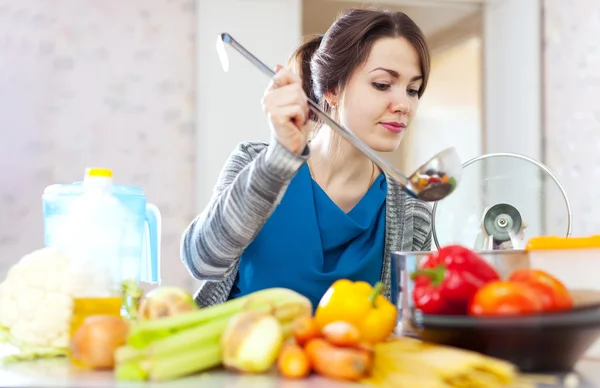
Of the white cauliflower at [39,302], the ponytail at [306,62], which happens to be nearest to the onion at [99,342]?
the white cauliflower at [39,302]

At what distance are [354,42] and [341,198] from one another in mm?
352

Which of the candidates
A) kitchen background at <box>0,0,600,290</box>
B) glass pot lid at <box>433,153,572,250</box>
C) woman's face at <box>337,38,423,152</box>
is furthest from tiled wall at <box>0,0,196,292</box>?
woman's face at <box>337,38,423,152</box>

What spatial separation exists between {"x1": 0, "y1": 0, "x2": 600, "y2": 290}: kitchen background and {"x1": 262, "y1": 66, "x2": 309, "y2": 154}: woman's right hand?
234 centimetres

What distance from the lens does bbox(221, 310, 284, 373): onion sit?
0.78m

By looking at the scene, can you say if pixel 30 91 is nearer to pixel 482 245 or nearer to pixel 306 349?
pixel 482 245

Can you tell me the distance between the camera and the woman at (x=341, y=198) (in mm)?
1443

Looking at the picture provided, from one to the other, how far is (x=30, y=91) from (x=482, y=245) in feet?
9.00

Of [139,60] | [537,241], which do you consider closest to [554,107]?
[139,60]

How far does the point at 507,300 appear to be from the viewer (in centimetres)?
74

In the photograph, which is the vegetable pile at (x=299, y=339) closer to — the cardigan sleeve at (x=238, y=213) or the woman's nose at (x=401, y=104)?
the cardigan sleeve at (x=238, y=213)

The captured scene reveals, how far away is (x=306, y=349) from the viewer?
0.79 metres

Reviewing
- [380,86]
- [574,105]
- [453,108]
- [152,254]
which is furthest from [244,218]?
[453,108]

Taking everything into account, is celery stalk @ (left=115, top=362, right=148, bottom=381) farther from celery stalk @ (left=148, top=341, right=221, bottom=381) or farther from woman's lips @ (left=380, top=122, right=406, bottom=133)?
woman's lips @ (left=380, top=122, right=406, bottom=133)

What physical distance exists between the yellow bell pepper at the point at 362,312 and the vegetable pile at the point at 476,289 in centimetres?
4
